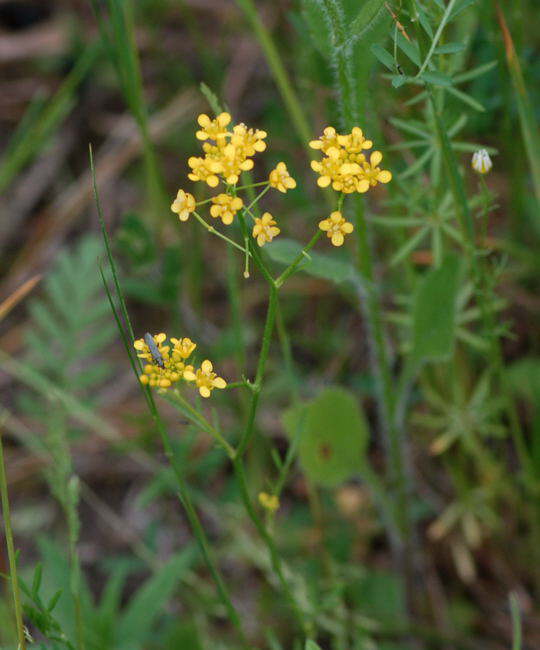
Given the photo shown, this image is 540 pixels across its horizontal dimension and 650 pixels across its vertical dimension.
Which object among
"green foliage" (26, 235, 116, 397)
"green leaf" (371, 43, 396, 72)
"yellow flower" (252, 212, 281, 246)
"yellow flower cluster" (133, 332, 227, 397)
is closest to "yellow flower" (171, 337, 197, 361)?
"yellow flower cluster" (133, 332, 227, 397)

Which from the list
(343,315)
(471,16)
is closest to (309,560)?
(343,315)

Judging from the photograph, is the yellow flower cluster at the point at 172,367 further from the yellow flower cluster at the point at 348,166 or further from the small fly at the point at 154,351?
the yellow flower cluster at the point at 348,166

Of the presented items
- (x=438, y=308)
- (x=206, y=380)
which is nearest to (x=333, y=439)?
(x=438, y=308)

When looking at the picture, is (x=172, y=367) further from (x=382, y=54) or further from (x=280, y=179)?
(x=382, y=54)

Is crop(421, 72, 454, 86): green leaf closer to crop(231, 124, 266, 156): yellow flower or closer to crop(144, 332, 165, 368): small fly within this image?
crop(231, 124, 266, 156): yellow flower

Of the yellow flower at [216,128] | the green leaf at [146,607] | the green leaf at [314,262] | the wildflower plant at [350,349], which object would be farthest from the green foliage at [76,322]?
the yellow flower at [216,128]

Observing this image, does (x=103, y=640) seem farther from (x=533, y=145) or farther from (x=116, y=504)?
(x=533, y=145)
